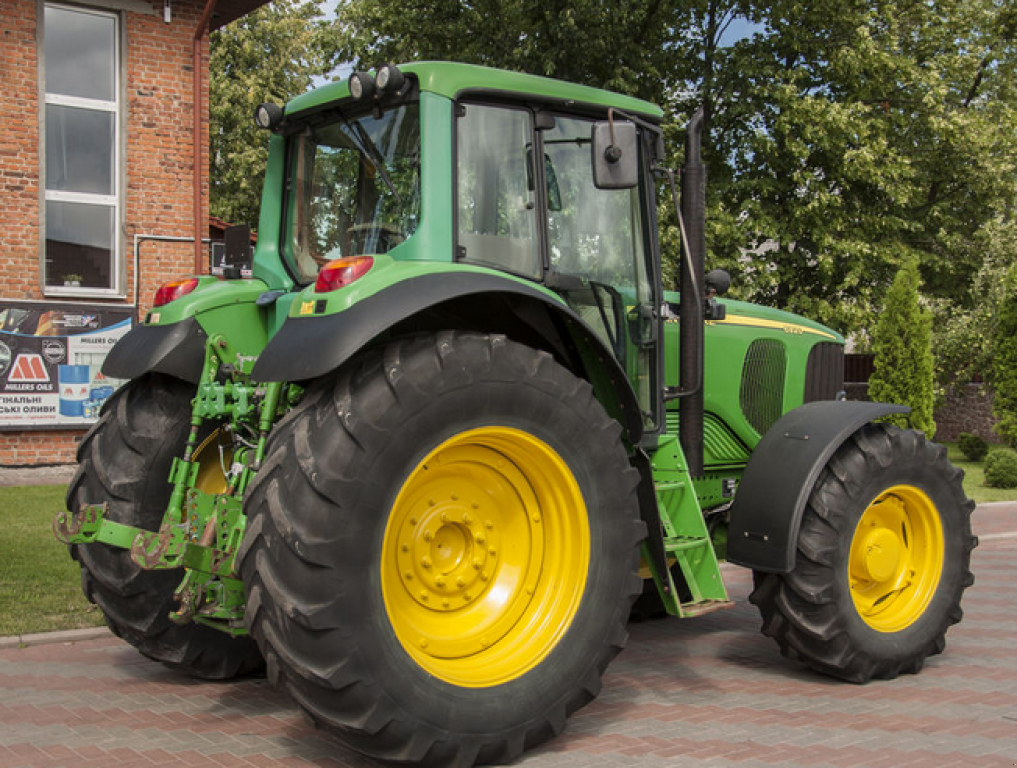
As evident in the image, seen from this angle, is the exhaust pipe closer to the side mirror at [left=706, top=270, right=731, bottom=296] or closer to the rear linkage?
the side mirror at [left=706, top=270, right=731, bottom=296]

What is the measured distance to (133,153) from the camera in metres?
14.0

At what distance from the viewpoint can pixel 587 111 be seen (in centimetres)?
525

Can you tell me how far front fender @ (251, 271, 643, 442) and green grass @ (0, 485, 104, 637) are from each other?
3.28 metres

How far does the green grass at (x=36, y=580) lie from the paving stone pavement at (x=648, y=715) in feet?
1.22

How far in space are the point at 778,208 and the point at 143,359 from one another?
18.7 meters

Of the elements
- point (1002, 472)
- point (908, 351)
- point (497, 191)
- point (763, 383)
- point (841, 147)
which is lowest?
point (1002, 472)

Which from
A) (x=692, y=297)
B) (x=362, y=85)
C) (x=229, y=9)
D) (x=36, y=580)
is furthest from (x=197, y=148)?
(x=362, y=85)

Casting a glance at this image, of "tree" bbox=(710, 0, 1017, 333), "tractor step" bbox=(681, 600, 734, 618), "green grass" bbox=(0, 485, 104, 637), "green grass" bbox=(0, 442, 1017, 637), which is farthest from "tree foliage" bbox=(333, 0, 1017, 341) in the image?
"tractor step" bbox=(681, 600, 734, 618)

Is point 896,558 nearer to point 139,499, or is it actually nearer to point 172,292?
point 139,499

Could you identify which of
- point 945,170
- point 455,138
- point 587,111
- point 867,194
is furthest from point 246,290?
point 945,170

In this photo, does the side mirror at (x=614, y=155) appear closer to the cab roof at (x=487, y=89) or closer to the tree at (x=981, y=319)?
the cab roof at (x=487, y=89)

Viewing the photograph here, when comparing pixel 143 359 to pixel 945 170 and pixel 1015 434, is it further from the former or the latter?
pixel 945 170

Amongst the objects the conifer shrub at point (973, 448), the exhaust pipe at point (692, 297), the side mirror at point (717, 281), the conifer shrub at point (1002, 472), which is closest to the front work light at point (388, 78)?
the exhaust pipe at point (692, 297)

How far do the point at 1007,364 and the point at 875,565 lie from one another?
1679 centimetres
